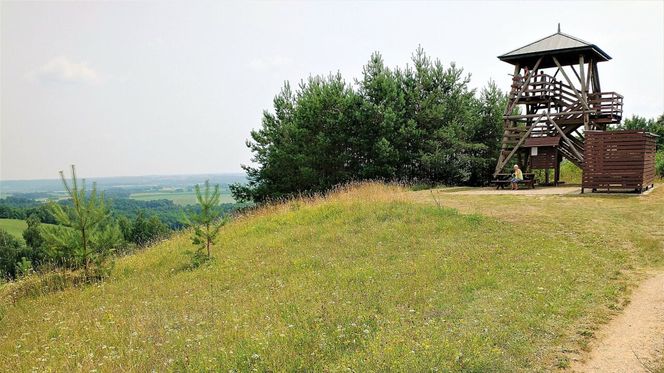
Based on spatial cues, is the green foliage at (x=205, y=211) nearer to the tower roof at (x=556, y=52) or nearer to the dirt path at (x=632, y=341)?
the dirt path at (x=632, y=341)

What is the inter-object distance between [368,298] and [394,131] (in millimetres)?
21934

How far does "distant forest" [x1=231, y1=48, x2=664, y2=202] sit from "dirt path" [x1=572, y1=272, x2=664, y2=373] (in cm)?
2105

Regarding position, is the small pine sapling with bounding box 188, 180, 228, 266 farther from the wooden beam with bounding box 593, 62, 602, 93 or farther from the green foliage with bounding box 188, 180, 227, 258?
the wooden beam with bounding box 593, 62, 602, 93

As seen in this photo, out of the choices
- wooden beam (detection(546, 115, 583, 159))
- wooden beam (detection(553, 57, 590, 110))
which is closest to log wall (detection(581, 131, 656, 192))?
wooden beam (detection(546, 115, 583, 159))

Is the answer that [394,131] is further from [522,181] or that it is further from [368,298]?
[368,298]

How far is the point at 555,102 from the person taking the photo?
82.3ft

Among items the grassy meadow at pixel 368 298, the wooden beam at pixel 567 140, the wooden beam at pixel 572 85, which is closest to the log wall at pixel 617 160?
the grassy meadow at pixel 368 298

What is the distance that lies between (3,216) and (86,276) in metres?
65.2

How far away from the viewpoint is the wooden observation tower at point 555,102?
23.5 metres

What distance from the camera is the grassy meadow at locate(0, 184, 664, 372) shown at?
19.1ft

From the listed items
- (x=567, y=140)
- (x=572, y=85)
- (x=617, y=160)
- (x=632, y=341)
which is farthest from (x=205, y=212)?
(x=572, y=85)

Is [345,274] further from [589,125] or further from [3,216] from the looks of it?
[3,216]

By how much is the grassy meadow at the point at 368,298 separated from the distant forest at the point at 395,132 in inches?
541

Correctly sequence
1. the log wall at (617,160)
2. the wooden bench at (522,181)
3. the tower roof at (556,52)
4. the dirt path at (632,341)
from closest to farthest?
the dirt path at (632,341) < the log wall at (617,160) < the wooden bench at (522,181) < the tower roof at (556,52)
